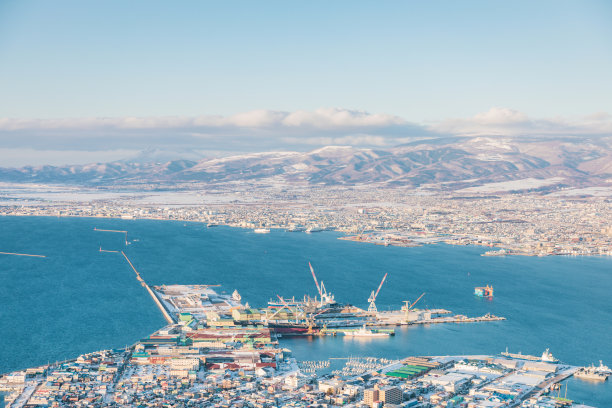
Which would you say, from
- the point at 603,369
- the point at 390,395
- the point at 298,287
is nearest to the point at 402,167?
the point at 298,287

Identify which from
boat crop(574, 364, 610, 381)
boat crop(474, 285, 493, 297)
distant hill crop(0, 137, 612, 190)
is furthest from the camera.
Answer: distant hill crop(0, 137, 612, 190)

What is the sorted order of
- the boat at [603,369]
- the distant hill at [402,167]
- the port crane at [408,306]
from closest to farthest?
the boat at [603,369]
the port crane at [408,306]
the distant hill at [402,167]

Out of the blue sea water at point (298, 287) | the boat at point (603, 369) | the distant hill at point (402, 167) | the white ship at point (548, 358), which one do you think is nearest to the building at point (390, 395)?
the blue sea water at point (298, 287)

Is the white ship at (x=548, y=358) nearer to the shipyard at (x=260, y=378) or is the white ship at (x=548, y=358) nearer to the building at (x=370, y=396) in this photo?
the shipyard at (x=260, y=378)

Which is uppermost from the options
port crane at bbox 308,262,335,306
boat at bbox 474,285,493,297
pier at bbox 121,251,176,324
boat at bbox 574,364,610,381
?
pier at bbox 121,251,176,324

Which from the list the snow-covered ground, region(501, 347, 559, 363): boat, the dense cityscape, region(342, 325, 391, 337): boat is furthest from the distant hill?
region(501, 347, 559, 363): boat

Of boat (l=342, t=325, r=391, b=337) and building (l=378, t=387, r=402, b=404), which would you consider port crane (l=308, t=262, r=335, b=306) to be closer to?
boat (l=342, t=325, r=391, b=337)

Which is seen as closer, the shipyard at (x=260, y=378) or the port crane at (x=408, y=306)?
the shipyard at (x=260, y=378)
